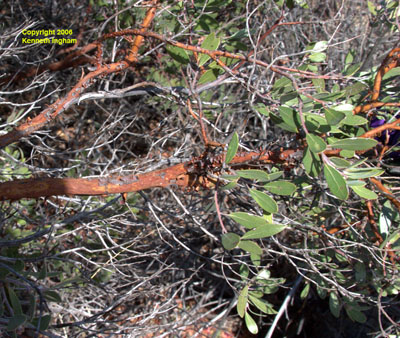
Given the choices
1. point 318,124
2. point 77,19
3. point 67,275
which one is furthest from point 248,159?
point 77,19

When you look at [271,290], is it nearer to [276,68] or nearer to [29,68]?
[276,68]

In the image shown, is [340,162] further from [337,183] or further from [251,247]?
[251,247]

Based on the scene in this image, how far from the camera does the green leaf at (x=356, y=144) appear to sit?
1368mm

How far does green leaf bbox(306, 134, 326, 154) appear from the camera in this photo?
135cm

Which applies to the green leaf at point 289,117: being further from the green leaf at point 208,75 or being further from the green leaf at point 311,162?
the green leaf at point 208,75

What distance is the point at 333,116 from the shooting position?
4.54ft

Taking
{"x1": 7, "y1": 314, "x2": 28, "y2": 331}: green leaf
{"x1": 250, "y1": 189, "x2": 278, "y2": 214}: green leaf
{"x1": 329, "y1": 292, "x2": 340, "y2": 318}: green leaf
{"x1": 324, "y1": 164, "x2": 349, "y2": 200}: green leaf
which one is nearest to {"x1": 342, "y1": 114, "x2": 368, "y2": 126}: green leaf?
{"x1": 324, "y1": 164, "x2": 349, "y2": 200}: green leaf

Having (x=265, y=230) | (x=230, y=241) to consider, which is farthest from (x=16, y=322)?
(x=265, y=230)

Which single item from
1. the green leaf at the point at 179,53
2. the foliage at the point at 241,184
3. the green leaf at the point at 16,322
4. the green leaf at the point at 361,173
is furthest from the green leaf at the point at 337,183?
the green leaf at the point at 16,322

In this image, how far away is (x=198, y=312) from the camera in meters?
3.08

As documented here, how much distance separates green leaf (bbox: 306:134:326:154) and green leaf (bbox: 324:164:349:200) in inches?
3.1

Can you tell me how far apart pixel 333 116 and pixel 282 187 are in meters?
0.30

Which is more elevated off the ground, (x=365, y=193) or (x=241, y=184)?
(x=365, y=193)

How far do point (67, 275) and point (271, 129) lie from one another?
1.76m
